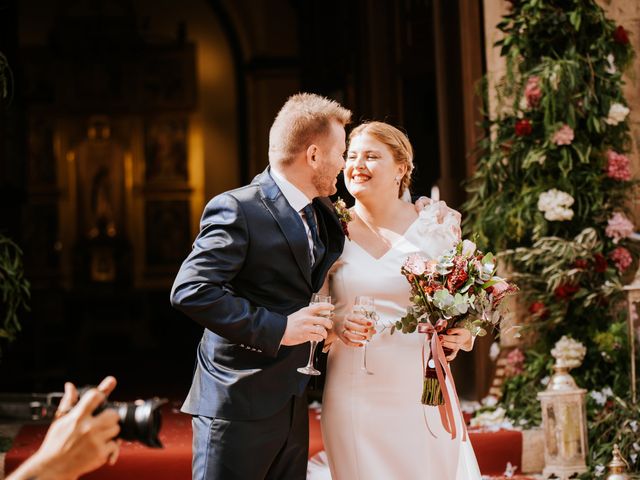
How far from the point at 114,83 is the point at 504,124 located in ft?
31.1

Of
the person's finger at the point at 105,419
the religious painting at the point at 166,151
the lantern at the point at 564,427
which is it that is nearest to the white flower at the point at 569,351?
the lantern at the point at 564,427

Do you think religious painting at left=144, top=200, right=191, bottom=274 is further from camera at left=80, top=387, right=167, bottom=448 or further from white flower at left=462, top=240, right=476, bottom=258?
camera at left=80, top=387, right=167, bottom=448

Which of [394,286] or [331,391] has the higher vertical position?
[394,286]

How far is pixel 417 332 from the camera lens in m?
4.03

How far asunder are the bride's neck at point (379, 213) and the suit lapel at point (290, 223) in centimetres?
98

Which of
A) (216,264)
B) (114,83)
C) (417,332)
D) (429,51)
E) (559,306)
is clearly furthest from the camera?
(114,83)

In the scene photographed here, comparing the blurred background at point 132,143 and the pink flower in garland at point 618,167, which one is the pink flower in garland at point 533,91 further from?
the blurred background at point 132,143

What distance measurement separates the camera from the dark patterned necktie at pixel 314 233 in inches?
137

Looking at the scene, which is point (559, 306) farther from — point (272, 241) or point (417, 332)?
point (272, 241)

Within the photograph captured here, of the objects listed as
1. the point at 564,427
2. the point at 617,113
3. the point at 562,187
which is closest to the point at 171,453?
the point at 564,427

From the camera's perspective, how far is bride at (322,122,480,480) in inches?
159

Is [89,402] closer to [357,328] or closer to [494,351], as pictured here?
[357,328]

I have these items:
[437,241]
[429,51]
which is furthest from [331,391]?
[429,51]

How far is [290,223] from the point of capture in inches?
131
